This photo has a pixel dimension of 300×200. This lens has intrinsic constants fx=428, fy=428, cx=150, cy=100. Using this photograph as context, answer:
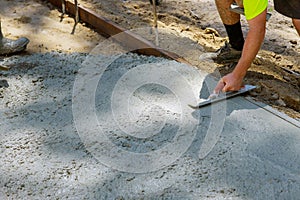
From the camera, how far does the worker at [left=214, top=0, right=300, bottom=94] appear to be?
2.40m

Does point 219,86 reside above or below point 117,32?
above

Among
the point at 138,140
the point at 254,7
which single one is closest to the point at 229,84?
the point at 254,7

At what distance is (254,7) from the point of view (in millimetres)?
2381

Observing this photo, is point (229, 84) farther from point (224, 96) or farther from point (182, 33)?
point (182, 33)

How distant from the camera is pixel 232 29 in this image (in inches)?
128

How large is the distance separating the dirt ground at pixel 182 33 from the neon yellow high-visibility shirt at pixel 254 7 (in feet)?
1.90

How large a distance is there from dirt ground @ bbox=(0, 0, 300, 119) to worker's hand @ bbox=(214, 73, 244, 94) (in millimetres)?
205

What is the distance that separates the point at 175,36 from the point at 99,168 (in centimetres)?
195

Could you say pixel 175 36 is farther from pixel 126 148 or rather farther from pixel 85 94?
pixel 126 148

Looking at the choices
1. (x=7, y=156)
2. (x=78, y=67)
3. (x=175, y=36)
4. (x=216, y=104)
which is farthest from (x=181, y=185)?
(x=175, y=36)

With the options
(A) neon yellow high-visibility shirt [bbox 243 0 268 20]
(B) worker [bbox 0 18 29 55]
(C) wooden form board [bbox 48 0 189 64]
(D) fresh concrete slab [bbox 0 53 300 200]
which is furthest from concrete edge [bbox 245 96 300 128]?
→ (B) worker [bbox 0 18 29 55]

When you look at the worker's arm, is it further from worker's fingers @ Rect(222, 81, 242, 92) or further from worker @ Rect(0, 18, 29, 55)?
worker @ Rect(0, 18, 29, 55)

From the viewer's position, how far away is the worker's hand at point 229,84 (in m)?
2.58

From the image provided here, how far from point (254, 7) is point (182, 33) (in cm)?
152
